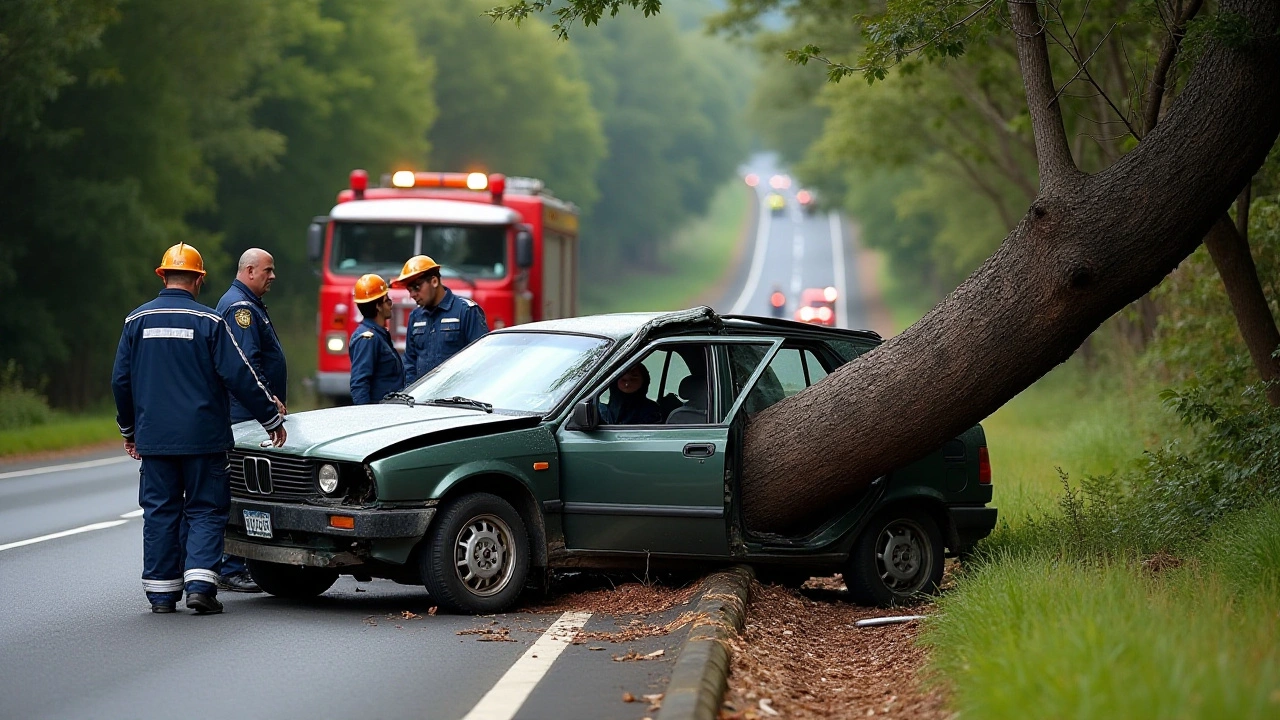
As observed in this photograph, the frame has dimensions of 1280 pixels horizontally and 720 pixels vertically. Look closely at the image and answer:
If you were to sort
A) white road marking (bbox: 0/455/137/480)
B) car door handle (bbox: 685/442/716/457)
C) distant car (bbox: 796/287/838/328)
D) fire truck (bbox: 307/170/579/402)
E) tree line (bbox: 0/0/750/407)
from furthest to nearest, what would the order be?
distant car (bbox: 796/287/838/328)
tree line (bbox: 0/0/750/407)
fire truck (bbox: 307/170/579/402)
white road marking (bbox: 0/455/137/480)
car door handle (bbox: 685/442/716/457)

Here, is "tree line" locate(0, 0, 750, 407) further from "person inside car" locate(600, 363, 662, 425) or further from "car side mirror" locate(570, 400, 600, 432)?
"car side mirror" locate(570, 400, 600, 432)

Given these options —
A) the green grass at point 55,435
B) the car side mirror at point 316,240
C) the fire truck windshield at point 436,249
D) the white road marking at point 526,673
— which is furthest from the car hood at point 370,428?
the green grass at point 55,435

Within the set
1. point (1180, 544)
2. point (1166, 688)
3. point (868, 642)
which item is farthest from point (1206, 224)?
point (1166, 688)

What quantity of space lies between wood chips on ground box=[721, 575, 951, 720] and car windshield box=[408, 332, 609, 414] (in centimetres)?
159

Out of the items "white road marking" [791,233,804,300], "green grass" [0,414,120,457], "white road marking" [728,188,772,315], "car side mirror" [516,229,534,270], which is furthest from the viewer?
"white road marking" [791,233,804,300]

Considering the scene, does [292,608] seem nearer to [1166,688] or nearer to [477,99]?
[1166,688]

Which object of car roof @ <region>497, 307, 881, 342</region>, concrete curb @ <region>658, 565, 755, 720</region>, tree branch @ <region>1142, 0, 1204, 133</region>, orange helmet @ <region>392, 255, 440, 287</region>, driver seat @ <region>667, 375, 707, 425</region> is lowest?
concrete curb @ <region>658, 565, 755, 720</region>

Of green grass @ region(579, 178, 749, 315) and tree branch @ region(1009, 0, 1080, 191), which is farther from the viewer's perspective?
green grass @ region(579, 178, 749, 315)

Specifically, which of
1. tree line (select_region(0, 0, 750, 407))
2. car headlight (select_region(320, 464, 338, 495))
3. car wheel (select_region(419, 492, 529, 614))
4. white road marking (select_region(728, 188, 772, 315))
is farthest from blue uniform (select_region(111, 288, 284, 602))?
white road marking (select_region(728, 188, 772, 315))

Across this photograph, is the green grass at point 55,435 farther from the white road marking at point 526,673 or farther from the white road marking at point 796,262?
the white road marking at point 796,262

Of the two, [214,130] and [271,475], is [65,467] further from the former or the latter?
[214,130]

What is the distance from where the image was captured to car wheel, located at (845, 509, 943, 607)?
392 inches

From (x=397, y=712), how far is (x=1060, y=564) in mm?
3417

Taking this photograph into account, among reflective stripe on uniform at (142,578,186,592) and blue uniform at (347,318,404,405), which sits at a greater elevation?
blue uniform at (347,318,404,405)
